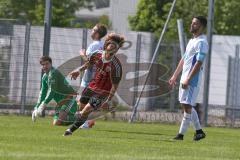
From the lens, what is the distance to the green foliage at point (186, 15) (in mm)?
39531

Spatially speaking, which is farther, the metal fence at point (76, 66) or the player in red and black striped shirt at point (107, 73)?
the metal fence at point (76, 66)

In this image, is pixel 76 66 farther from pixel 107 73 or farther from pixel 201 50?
pixel 201 50

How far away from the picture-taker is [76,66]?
→ 953 inches

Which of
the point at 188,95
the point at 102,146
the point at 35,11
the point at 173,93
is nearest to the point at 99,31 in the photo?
the point at 188,95

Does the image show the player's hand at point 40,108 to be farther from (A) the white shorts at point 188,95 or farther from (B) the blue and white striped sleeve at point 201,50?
(B) the blue and white striped sleeve at point 201,50

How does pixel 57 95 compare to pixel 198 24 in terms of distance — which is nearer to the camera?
pixel 198 24

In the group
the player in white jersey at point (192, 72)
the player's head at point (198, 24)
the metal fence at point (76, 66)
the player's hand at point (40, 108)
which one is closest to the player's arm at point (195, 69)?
the player in white jersey at point (192, 72)

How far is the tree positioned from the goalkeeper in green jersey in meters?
22.4

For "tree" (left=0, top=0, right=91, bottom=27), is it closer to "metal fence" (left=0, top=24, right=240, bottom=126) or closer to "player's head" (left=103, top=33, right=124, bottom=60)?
"metal fence" (left=0, top=24, right=240, bottom=126)

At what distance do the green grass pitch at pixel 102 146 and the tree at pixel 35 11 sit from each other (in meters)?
25.3

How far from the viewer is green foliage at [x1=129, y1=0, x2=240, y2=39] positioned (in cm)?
3953

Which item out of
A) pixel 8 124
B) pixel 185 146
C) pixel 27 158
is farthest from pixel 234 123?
pixel 27 158

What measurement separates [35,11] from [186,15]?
8400 mm

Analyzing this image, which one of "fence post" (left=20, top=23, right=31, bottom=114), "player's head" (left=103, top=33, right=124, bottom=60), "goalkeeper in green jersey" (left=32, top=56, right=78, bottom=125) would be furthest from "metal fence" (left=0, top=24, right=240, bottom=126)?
"player's head" (left=103, top=33, right=124, bottom=60)
